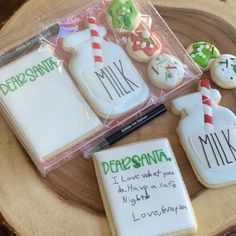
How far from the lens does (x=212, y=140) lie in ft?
3.10

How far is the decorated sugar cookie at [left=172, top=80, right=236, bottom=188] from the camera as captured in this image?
92 cm

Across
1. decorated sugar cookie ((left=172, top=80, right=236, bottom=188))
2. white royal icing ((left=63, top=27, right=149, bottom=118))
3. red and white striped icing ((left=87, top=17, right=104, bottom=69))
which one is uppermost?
red and white striped icing ((left=87, top=17, right=104, bottom=69))

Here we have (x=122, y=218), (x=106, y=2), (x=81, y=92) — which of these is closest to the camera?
(x=122, y=218)

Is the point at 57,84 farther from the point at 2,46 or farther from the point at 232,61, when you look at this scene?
the point at 232,61

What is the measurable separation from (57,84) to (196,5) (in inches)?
14.2

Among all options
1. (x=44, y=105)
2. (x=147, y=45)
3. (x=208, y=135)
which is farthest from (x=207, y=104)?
(x=44, y=105)

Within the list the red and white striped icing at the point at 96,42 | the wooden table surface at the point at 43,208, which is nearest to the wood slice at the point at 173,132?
the wooden table surface at the point at 43,208

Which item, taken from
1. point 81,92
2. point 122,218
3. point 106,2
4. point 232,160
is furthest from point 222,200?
point 106,2

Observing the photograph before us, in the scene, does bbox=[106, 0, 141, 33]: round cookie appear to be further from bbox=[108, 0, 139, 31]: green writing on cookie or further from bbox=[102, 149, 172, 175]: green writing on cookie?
bbox=[102, 149, 172, 175]: green writing on cookie

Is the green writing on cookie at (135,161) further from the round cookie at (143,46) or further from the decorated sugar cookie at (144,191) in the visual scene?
the round cookie at (143,46)

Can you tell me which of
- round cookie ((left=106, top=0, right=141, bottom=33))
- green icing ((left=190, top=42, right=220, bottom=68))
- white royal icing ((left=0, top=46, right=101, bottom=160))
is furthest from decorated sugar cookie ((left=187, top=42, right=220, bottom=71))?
white royal icing ((left=0, top=46, right=101, bottom=160))

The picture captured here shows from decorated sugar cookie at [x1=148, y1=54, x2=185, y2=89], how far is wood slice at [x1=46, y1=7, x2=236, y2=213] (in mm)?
48

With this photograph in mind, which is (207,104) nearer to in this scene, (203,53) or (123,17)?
(203,53)

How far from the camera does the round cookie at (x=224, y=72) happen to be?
1.00 metres
